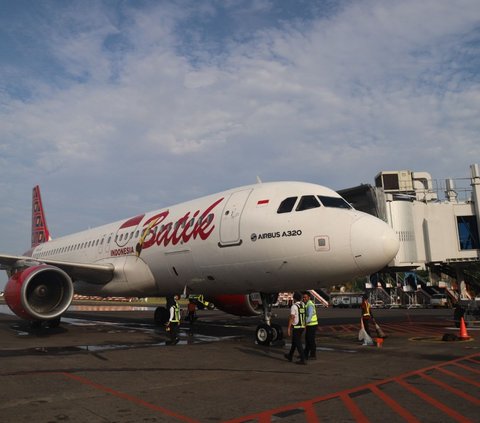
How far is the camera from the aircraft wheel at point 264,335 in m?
12.2

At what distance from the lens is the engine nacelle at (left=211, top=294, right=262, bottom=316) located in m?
17.2

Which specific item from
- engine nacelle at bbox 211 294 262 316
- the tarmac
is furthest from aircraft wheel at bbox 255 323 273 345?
engine nacelle at bbox 211 294 262 316

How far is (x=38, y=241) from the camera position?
30969 millimetres

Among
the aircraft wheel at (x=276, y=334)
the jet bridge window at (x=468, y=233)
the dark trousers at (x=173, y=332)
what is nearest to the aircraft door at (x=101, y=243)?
the dark trousers at (x=173, y=332)

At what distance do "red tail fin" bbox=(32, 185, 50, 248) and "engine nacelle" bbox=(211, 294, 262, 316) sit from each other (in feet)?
55.9

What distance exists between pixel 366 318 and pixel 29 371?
27.6 ft

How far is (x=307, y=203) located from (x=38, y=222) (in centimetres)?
2509

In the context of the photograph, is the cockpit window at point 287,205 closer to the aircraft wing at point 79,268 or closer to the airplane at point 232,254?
the airplane at point 232,254

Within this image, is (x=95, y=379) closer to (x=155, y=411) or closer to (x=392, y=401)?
(x=155, y=411)

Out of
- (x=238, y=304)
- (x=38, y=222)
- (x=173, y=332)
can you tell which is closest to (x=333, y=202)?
(x=173, y=332)

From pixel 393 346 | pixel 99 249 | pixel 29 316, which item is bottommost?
pixel 393 346

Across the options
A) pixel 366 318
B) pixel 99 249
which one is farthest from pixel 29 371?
pixel 99 249

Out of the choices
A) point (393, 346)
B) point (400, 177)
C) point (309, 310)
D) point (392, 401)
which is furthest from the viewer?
point (400, 177)

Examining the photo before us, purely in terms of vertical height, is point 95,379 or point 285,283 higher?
point 285,283
